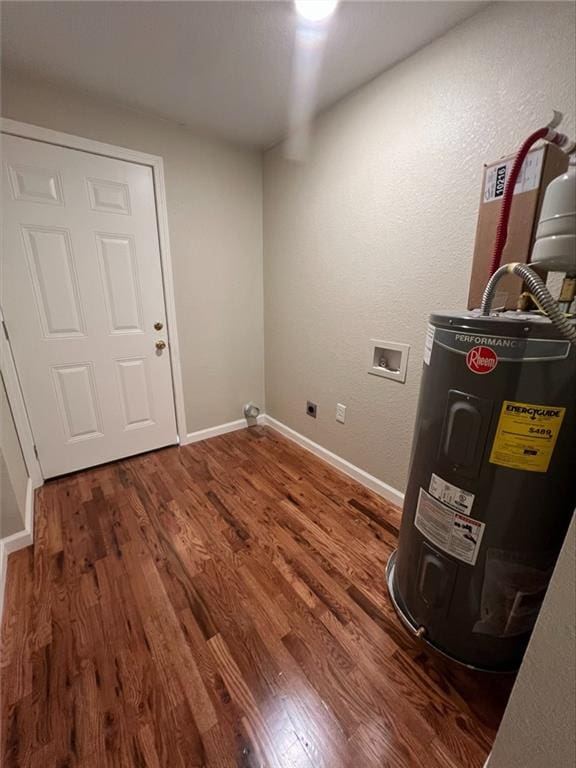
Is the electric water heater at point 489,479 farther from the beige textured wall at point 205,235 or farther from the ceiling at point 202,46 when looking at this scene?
the beige textured wall at point 205,235

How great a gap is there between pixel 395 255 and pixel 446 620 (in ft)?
5.16

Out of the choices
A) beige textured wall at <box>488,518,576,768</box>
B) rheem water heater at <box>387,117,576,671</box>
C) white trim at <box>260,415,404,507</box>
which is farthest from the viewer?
white trim at <box>260,415,404,507</box>

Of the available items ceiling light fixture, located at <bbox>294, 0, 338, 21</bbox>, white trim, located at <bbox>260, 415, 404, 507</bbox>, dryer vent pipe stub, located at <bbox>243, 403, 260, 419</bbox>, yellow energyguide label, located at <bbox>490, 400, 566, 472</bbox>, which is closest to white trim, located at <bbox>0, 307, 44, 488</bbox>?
dryer vent pipe stub, located at <bbox>243, 403, 260, 419</bbox>

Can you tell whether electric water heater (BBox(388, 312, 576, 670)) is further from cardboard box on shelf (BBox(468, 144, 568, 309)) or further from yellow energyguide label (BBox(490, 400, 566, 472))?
cardboard box on shelf (BBox(468, 144, 568, 309))

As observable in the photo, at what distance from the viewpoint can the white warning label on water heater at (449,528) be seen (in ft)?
2.98

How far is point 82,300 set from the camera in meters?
1.92

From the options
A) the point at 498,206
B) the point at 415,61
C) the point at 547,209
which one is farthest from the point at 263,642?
the point at 415,61

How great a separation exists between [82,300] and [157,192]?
86 centimetres

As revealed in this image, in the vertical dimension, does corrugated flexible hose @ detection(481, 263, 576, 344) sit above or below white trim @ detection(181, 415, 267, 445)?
above

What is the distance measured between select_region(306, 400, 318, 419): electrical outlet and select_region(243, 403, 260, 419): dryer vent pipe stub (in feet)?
2.02

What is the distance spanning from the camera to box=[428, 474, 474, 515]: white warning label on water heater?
0.90 metres

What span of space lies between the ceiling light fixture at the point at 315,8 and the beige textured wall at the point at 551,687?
69.6 inches

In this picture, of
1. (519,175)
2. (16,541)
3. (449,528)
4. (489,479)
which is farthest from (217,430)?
(519,175)

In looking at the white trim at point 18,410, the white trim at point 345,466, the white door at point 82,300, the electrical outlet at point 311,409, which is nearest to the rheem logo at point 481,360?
the white trim at point 345,466
